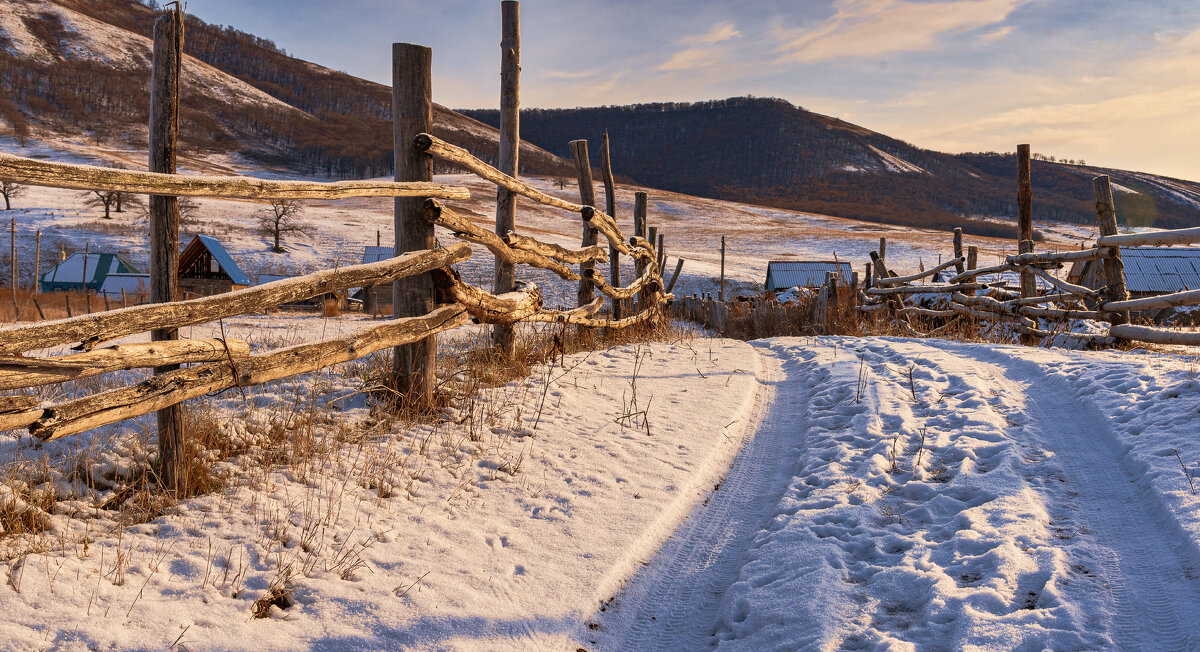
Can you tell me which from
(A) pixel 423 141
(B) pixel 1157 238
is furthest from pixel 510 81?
(B) pixel 1157 238

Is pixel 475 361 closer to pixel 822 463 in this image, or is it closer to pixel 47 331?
pixel 822 463

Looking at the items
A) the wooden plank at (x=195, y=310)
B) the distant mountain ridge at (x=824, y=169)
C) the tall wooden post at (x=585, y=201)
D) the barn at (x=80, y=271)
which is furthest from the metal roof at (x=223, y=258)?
the distant mountain ridge at (x=824, y=169)

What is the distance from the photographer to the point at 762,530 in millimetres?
3328

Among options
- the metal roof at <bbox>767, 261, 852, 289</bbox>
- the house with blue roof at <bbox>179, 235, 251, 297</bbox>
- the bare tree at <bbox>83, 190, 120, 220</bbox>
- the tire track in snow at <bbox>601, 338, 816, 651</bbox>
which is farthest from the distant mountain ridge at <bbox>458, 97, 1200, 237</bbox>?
the tire track in snow at <bbox>601, 338, 816, 651</bbox>

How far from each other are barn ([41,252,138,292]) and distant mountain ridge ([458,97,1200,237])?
9774 cm

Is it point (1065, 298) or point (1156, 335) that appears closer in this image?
point (1156, 335)

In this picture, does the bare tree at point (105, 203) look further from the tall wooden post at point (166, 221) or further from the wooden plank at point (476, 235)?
the tall wooden post at point (166, 221)

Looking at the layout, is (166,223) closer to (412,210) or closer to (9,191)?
(412,210)

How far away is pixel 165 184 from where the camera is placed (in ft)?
9.21

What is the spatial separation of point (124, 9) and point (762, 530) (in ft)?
743

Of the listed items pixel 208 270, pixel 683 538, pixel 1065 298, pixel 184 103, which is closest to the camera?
pixel 683 538

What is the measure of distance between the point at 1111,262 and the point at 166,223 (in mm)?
9223

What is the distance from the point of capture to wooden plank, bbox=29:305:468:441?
241cm

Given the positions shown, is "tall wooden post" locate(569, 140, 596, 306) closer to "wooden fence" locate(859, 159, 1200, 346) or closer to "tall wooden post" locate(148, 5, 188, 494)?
"tall wooden post" locate(148, 5, 188, 494)
